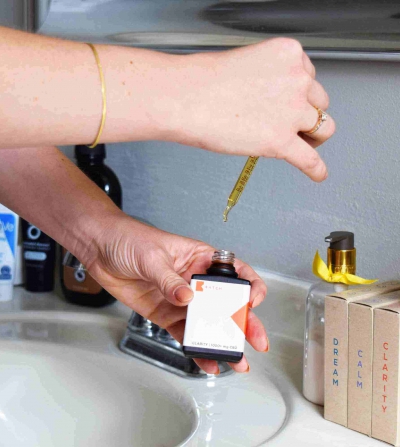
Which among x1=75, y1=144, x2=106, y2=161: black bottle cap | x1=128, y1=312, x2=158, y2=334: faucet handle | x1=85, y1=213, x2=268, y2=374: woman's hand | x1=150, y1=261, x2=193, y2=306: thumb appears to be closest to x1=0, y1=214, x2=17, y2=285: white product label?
x1=75, y1=144, x2=106, y2=161: black bottle cap

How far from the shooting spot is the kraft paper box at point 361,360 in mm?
666

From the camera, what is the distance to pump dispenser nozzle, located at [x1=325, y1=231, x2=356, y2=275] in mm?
732

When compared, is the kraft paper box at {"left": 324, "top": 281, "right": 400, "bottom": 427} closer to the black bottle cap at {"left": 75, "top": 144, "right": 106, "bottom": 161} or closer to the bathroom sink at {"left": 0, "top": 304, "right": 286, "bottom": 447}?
the bathroom sink at {"left": 0, "top": 304, "right": 286, "bottom": 447}

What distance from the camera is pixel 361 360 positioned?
0.67m

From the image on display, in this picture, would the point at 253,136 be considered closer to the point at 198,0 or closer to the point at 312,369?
the point at 312,369

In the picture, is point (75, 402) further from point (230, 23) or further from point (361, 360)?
point (230, 23)

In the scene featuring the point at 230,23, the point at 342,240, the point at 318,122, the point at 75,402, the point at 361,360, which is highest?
the point at 230,23

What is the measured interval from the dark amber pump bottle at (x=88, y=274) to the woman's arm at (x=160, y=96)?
50 cm

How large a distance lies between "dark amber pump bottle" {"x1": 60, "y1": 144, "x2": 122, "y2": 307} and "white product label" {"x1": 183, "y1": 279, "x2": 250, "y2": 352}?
391 millimetres

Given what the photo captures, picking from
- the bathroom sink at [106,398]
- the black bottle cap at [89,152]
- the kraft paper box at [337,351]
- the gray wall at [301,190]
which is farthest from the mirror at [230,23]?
the bathroom sink at [106,398]

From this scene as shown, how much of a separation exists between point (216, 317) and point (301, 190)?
0.32 m

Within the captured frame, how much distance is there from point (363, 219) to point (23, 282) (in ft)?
1.84

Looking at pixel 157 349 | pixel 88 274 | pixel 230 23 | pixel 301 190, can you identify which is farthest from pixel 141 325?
pixel 230 23

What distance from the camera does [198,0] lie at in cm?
92
